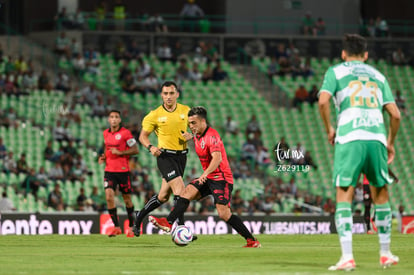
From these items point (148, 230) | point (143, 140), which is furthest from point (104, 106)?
point (143, 140)

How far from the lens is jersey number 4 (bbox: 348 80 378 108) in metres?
11.2

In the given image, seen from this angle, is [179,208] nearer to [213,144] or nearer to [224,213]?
[224,213]

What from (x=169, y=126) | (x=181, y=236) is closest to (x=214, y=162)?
(x=181, y=236)

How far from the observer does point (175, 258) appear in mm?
13195

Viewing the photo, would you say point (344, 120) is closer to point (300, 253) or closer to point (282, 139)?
point (300, 253)

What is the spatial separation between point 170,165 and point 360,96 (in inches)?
274

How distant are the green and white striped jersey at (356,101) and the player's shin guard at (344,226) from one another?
0.73 meters

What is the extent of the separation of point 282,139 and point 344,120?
23698 mm

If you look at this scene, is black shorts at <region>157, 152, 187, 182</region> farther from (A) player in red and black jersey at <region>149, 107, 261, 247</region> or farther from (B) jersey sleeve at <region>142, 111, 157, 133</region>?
(A) player in red and black jersey at <region>149, 107, 261, 247</region>

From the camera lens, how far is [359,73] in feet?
37.0

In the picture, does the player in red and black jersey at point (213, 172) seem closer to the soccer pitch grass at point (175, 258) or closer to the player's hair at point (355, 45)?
the soccer pitch grass at point (175, 258)

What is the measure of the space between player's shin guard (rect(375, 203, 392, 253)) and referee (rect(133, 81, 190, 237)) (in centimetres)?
657

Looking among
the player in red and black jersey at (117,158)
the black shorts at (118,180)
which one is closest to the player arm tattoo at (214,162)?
the player in red and black jersey at (117,158)

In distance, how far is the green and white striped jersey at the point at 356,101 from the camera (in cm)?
1113
